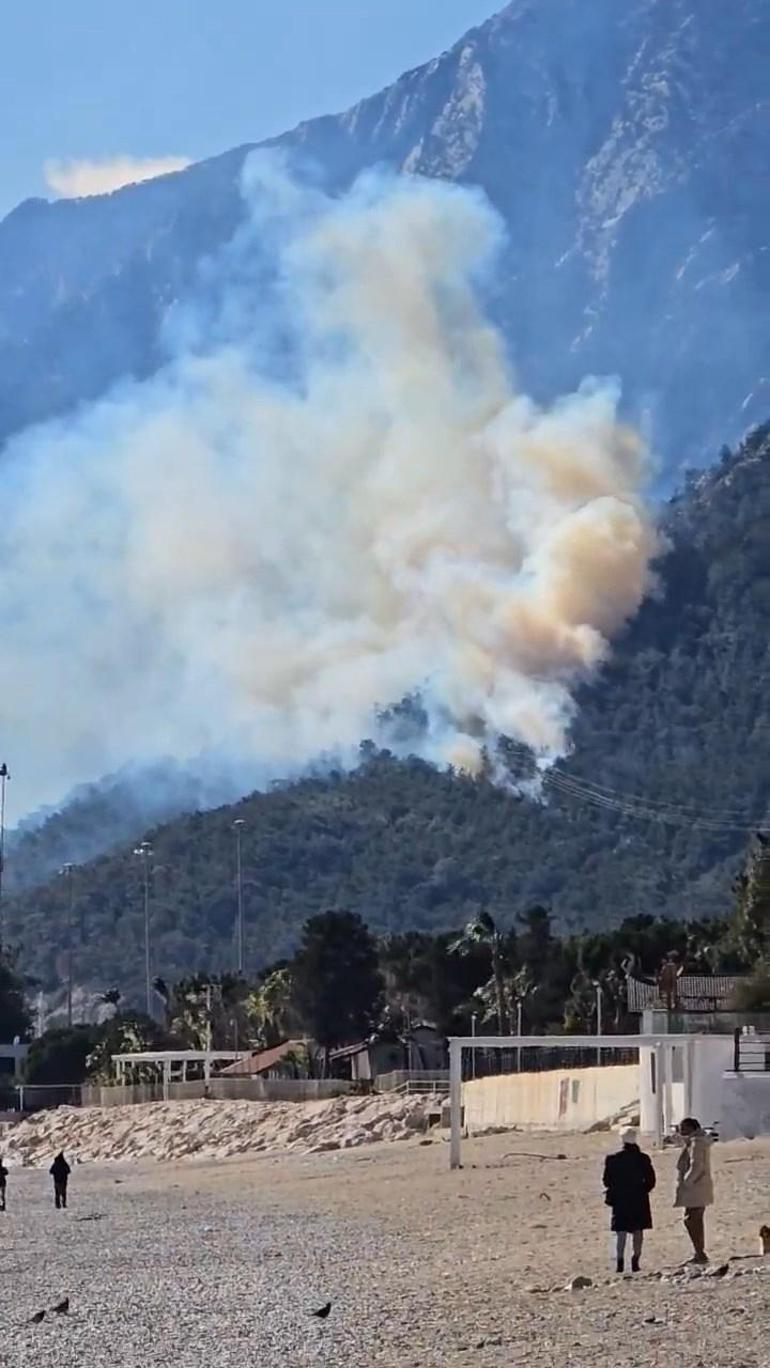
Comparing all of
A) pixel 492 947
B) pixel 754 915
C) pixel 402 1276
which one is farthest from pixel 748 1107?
pixel 492 947

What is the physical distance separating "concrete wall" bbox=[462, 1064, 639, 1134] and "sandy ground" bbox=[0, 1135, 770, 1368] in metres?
3.74

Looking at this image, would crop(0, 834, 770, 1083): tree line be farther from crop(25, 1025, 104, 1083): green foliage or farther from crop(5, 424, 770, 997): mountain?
crop(5, 424, 770, 997): mountain

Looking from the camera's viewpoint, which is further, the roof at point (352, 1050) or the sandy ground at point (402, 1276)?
the roof at point (352, 1050)

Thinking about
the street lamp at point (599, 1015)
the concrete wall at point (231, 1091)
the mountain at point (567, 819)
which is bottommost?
the concrete wall at point (231, 1091)

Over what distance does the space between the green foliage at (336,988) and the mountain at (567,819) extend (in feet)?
174

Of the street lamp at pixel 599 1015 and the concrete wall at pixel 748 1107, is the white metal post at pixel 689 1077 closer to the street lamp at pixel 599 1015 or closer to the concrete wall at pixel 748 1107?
the concrete wall at pixel 748 1107

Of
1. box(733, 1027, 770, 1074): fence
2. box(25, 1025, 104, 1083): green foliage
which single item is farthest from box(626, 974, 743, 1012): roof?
box(25, 1025, 104, 1083): green foliage

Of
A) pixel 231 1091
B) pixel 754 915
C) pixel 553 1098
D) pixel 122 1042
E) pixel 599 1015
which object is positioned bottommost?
pixel 231 1091

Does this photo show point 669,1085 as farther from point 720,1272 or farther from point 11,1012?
point 11,1012

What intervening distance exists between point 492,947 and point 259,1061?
9.94 m

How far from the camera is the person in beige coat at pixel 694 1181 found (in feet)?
64.8

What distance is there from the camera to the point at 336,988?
9312cm

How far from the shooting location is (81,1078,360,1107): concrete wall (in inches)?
2916

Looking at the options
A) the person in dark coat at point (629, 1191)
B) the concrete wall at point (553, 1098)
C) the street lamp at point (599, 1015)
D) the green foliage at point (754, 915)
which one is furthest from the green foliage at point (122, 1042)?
the person in dark coat at point (629, 1191)
